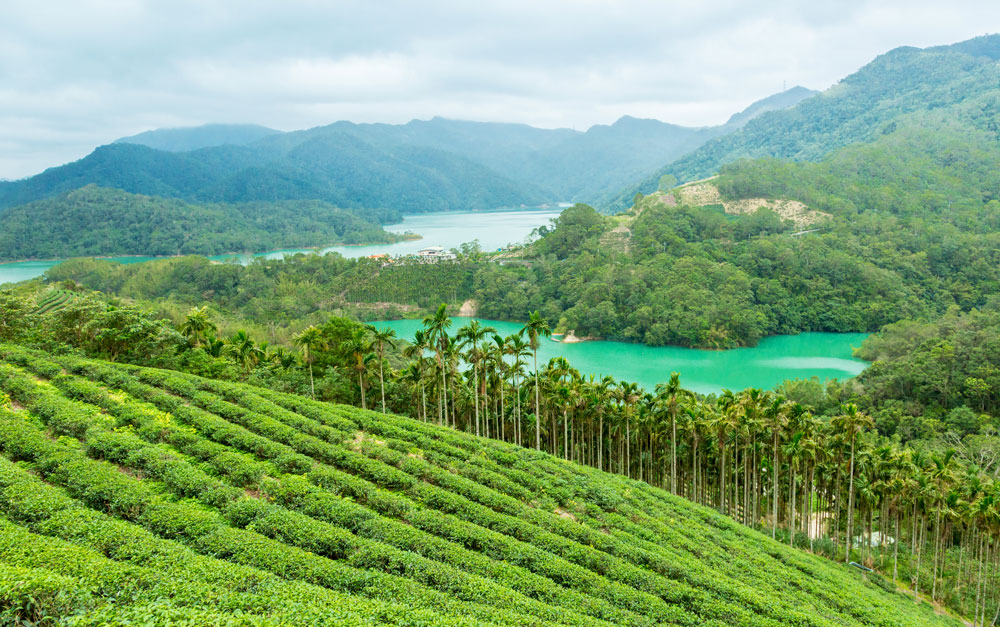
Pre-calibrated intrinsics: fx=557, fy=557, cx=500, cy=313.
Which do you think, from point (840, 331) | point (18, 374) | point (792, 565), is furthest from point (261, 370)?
point (840, 331)

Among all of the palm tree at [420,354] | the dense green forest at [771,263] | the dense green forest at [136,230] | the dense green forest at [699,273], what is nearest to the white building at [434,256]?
the dense green forest at [699,273]

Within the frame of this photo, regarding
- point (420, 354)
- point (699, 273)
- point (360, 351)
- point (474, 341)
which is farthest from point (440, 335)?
point (699, 273)

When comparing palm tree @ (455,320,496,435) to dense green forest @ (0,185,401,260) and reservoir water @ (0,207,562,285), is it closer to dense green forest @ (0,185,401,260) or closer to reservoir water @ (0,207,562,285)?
reservoir water @ (0,207,562,285)

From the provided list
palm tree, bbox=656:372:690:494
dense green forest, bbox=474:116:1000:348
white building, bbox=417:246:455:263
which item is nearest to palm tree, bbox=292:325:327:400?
palm tree, bbox=656:372:690:494

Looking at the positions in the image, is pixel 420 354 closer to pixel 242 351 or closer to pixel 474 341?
pixel 474 341

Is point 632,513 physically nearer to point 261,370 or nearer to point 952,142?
point 261,370

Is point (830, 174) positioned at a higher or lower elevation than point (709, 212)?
higher

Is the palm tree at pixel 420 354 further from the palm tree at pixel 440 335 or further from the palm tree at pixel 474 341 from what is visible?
the palm tree at pixel 474 341
